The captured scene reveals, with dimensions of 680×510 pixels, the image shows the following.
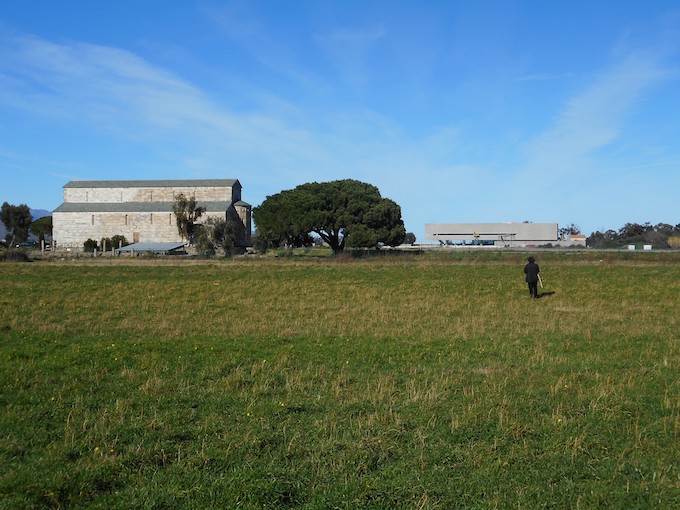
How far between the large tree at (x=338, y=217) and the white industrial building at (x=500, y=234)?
183 ft

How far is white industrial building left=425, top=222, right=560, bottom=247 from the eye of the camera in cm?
12619

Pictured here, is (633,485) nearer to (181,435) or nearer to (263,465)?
(263,465)

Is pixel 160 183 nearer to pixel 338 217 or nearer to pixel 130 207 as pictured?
pixel 130 207

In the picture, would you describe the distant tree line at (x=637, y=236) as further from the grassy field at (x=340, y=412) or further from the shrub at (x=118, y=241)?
the grassy field at (x=340, y=412)

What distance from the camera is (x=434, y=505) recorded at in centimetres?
537

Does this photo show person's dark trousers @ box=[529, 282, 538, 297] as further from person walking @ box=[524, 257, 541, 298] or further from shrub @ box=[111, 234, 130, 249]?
shrub @ box=[111, 234, 130, 249]

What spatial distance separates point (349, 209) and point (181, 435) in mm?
66199

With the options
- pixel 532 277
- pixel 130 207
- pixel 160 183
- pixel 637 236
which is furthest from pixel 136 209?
pixel 637 236

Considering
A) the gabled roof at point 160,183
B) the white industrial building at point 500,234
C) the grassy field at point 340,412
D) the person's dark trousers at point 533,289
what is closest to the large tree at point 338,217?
the gabled roof at point 160,183

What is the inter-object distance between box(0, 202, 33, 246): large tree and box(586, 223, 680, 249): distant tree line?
359ft

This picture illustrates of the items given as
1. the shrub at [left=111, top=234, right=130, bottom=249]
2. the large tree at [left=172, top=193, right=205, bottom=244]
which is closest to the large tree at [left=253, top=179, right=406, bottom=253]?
the large tree at [left=172, top=193, right=205, bottom=244]

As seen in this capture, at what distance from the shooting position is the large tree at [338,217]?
71.8 metres

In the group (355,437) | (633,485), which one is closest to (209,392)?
(355,437)

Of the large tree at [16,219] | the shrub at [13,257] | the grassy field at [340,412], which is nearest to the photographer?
the grassy field at [340,412]
